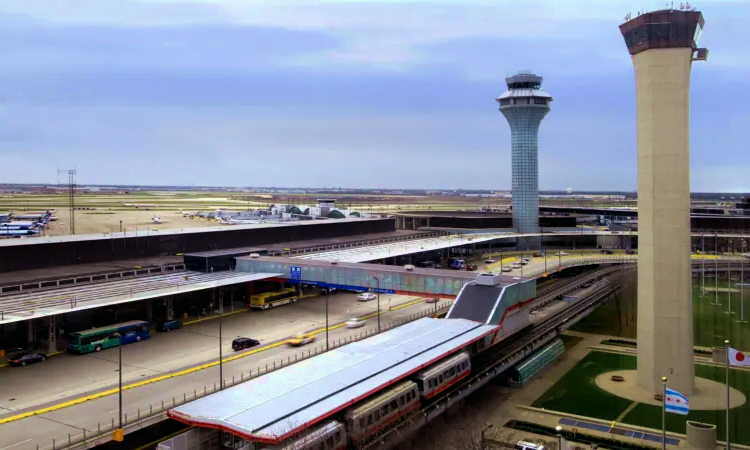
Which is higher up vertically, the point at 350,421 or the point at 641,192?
the point at 641,192

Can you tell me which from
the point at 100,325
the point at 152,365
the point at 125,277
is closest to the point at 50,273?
the point at 125,277

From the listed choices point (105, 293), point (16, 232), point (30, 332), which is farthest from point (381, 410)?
point (16, 232)

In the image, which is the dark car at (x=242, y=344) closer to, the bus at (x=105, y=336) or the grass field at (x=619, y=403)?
the bus at (x=105, y=336)

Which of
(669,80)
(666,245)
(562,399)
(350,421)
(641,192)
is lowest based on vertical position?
(562,399)

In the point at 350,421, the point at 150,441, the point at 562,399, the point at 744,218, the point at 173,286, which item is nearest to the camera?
the point at 350,421

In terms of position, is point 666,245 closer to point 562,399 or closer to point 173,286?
point 562,399

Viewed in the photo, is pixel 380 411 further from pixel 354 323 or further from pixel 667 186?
pixel 667 186

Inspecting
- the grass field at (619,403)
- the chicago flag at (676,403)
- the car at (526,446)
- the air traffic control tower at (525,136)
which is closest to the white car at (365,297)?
the grass field at (619,403)

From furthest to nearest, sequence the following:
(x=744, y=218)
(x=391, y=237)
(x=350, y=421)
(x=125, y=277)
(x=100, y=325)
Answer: (x=744, y=218) → (x=391, y=237) → (x=125, y=277) → (x=100, y=325) → (x=350, y=421)
